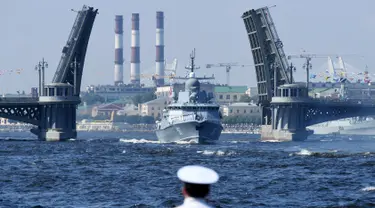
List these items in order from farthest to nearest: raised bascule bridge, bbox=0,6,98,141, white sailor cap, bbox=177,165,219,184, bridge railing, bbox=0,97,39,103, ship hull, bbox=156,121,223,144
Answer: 1. bridge railing, bbox=0,97,39,103
2. raised bascule bridge, bbox=0,6,98,141
3. ship hull, bbox=156,121,223,144
4. white sailor cap, bbox=177,165,219,184

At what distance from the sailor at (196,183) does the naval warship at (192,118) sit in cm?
9115

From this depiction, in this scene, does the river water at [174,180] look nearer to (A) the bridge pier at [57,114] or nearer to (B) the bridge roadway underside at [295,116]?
(A) the bridge pier at [57,114]

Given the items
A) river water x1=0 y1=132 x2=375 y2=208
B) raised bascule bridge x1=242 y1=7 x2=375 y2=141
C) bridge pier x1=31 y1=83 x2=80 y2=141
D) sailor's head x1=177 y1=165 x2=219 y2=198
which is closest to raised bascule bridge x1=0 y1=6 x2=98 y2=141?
bridge pier x1=31 y1=83 x2=80 y2=141

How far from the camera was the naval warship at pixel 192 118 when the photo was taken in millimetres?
106375

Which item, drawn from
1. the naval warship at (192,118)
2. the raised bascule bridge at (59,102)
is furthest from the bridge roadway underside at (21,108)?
the naval warship at (192,118)

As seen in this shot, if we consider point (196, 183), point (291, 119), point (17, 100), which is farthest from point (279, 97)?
point (196, 183)

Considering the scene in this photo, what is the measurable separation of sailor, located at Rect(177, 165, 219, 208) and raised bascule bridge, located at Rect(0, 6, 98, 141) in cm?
9547

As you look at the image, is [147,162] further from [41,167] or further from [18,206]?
[18,206]

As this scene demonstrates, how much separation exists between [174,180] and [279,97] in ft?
227

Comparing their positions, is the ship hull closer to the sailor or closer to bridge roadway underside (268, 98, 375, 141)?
bridge roadway underside (268, 98, 375, 141)

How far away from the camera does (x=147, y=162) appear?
6644 centimetres

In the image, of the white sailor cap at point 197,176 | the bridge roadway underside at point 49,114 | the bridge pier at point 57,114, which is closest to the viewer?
the white sailor cap at point 197,176

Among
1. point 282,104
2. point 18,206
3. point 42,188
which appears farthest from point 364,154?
point 282,104

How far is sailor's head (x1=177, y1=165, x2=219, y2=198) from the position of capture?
14094 mm
